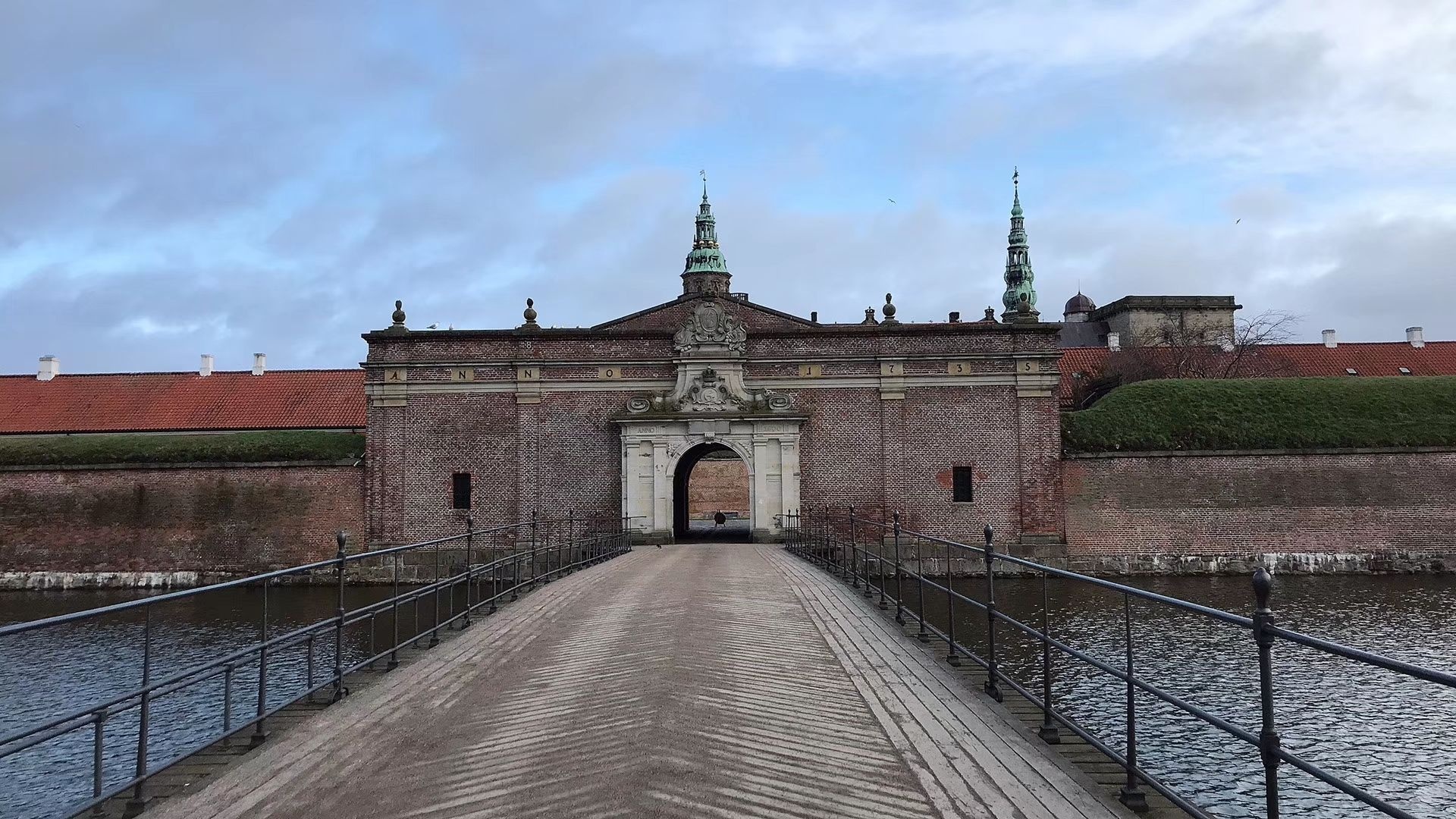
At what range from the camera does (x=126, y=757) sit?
9266mm

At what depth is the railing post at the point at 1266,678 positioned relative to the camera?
430 centimetres

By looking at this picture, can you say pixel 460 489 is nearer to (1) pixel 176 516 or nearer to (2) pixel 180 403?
(1) pixel 176 516

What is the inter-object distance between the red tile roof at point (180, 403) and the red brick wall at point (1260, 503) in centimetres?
2489

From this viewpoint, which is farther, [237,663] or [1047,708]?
[1047,708]

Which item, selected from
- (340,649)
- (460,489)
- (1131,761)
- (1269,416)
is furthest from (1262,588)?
(1269,416)

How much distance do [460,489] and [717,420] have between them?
7304 millimetres

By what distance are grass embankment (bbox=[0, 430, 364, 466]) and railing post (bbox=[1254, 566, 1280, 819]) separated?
25560mm

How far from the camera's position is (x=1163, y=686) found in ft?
39.1

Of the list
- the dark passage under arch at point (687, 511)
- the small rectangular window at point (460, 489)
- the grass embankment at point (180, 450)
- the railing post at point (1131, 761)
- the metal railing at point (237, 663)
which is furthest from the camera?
the dark passage under arch at point (687, 511)

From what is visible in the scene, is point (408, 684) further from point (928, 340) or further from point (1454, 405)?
point (1454, 405)

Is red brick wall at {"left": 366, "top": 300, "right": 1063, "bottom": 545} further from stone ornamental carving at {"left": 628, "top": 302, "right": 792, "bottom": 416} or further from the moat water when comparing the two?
the moat water

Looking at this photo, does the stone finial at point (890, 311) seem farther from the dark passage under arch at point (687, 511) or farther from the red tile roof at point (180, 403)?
the red tile roof at point (180, 403)

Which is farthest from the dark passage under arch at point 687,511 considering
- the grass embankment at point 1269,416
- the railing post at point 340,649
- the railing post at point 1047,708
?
the railing post at point 1047,708

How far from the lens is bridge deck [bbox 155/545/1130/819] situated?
17.1ft
